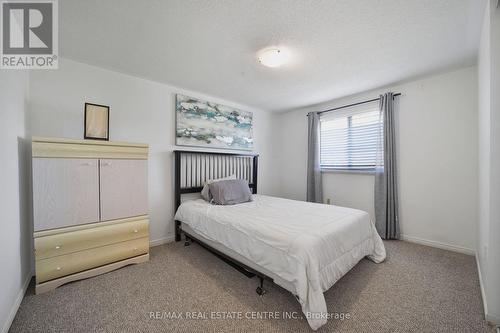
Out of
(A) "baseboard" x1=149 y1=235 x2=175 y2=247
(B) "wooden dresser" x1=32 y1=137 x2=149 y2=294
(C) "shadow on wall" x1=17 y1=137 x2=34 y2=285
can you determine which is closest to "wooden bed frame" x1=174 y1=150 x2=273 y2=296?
(A) "baseboard" x1=149 y1=235 x2=175 y2=247

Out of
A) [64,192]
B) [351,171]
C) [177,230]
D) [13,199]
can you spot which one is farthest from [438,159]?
[13,199]

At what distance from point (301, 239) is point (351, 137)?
2.68 metres

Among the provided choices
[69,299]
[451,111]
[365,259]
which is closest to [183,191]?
[69,299]

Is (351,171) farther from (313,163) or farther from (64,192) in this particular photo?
(64,192)

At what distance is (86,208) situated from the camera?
2.02 m

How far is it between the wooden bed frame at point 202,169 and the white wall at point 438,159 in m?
2.15

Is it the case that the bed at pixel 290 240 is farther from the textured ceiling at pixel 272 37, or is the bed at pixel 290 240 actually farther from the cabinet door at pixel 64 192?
the textured ceiling at pixel 272 37

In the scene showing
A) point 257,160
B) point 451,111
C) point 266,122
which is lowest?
point 257,160

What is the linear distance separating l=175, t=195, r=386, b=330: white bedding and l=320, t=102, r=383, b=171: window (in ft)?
4.64

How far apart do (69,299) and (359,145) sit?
417 centimetres

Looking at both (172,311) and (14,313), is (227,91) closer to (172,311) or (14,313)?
(172,311)

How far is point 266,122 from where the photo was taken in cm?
454

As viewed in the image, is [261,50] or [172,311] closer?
[172,311]

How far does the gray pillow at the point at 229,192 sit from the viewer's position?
290 centimetres
